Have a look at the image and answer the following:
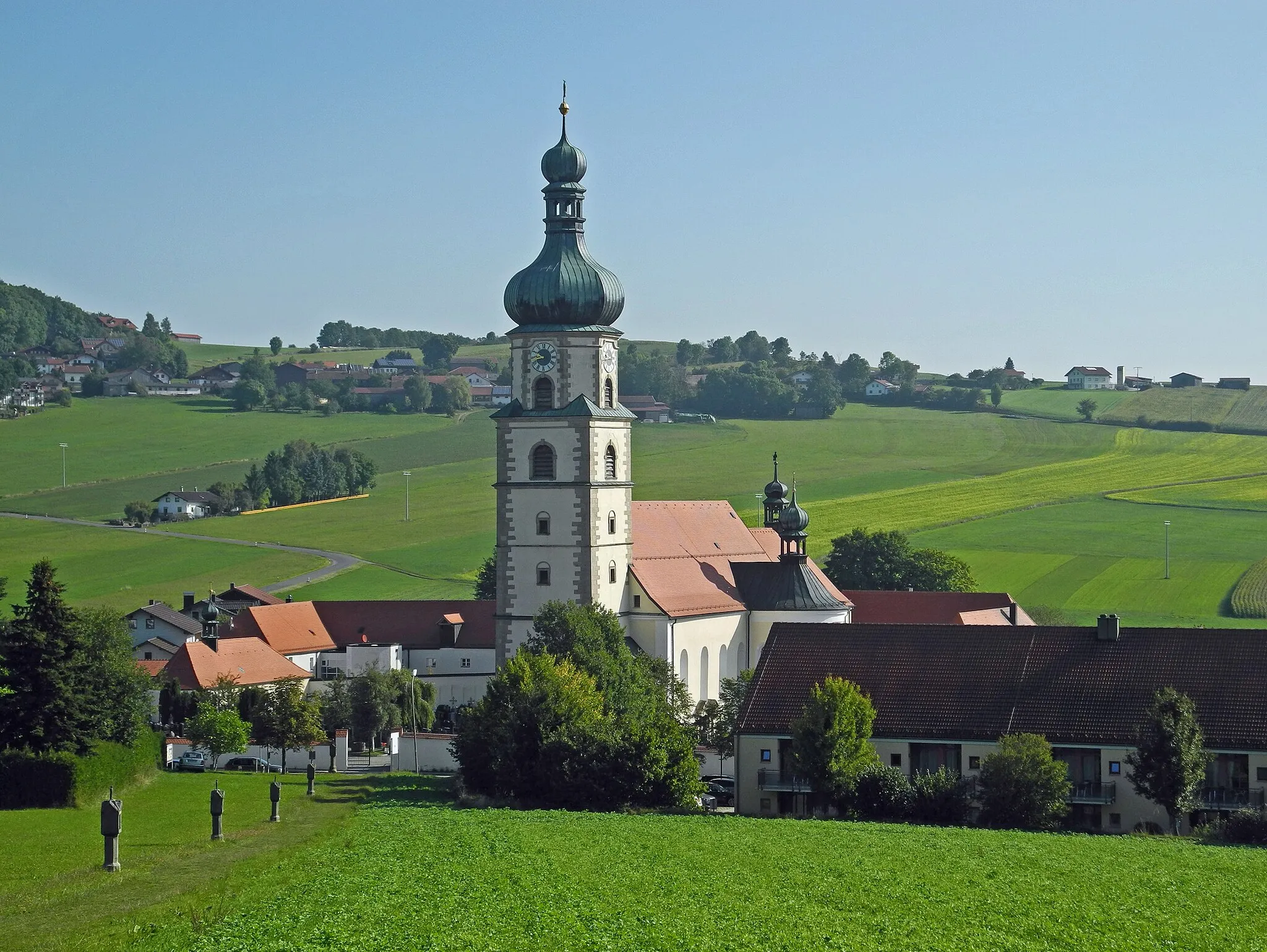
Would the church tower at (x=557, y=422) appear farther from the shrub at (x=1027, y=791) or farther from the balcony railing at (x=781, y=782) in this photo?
the shrub at (x=1027, y=791)

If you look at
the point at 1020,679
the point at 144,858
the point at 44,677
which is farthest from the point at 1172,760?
the point at 44,677

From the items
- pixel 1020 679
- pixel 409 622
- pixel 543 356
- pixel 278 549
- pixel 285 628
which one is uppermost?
pixel 543 356

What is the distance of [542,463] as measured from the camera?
62094mm

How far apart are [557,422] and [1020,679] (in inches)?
704

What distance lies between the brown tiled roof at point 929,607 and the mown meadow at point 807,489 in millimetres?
11918

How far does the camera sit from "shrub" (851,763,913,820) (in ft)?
151

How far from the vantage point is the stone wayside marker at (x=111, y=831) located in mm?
32031

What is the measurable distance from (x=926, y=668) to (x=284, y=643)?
37172 mm

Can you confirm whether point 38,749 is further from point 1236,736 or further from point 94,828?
point 1236,736

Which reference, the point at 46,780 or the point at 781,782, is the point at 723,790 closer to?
the point at 781,782

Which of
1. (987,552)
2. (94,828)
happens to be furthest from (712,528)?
(987,552)

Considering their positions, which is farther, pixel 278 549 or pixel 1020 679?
pixel 278 549

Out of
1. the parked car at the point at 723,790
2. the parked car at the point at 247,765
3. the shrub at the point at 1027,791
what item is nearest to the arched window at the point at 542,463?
the parked car at the point at 723,790

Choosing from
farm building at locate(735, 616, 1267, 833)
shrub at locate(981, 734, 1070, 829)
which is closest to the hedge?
farm building at locate(735, 616, 1267, 833)
